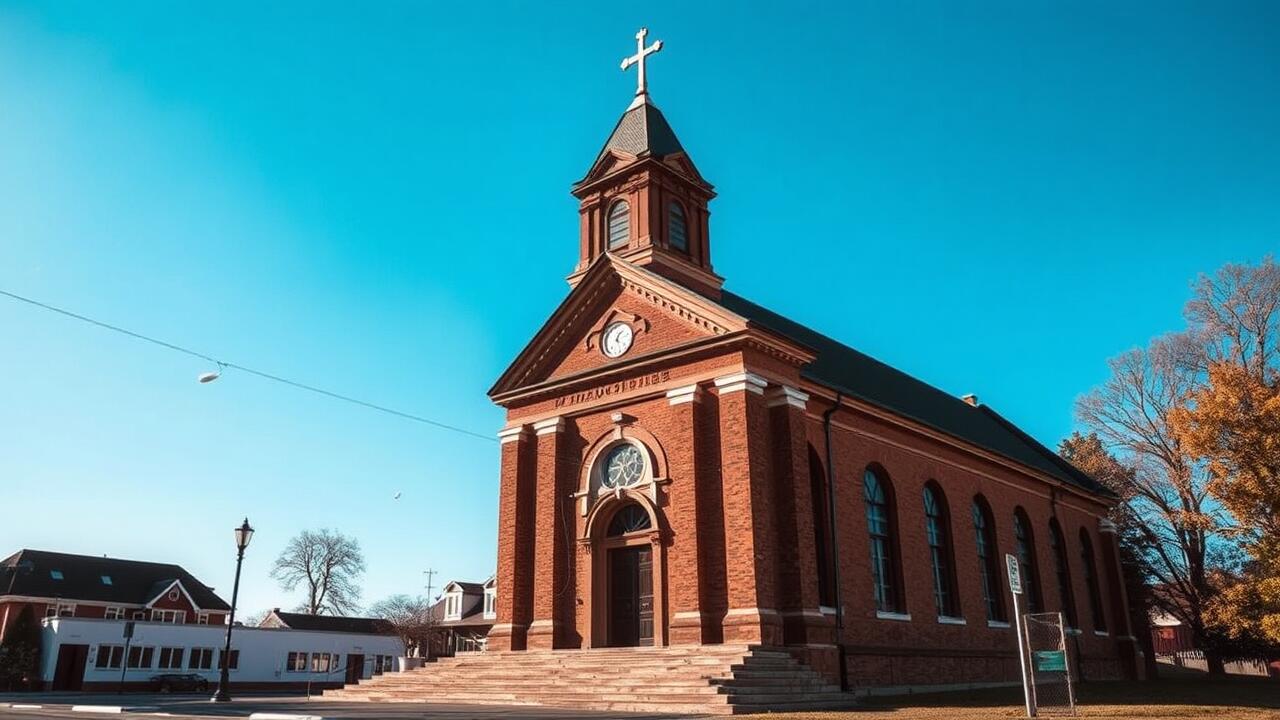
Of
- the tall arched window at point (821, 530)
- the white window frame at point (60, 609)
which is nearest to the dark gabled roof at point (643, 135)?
the tall arched window at point (821, 530)

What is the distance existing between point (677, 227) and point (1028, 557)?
60.5 ft

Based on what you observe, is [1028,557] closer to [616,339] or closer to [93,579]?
[616,339]

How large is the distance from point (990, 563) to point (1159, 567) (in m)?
18.1

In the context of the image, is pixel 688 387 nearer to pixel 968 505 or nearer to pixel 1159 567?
pixel 968 505

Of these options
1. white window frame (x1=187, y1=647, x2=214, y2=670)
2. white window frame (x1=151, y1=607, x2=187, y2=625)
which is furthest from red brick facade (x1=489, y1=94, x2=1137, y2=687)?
white window frame (x1=151, y1=607, x2=187, y2=625)

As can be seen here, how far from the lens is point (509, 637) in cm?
2477

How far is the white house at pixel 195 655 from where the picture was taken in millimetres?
44312

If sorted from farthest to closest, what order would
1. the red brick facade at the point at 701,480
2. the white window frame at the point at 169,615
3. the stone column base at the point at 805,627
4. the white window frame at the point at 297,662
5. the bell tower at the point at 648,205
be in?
the white window frame at the point at 169,615 < the white window frame at the point at 297,662 < the bell tower at the point at 648,205 < the red brick facade at the point at 701,480 < the stone column base at the point at 805,627

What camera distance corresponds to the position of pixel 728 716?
15.6m

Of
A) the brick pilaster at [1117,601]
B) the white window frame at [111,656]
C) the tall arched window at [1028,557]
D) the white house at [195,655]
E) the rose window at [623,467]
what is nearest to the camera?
the rose window at [623,467]

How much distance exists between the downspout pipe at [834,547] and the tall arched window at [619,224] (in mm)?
8197

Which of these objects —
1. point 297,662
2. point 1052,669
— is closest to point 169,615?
point 297,662

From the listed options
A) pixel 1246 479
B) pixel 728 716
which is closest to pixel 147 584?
pixel 728 716

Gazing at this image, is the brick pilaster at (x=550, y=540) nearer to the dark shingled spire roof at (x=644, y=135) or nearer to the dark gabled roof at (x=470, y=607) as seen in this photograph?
the dark shingled spire roof at (x=644, y=135)
